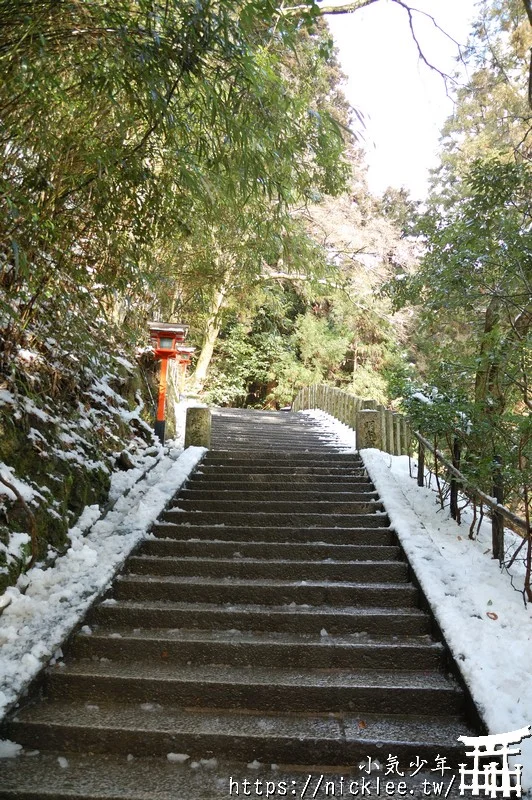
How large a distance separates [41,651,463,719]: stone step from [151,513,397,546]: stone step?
162 cm

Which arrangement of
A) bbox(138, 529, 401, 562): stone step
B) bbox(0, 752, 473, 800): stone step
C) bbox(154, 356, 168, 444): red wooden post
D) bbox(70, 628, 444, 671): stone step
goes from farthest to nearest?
bbox(154, 356, 168, 444): red wooden post < bbox(138, 529, 401, 562): stone step < bbox(70, 628, 444, 671): stone step < bbox(0, 752, 473, 800): stone step

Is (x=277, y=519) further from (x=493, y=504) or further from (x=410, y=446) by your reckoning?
(x=410, y=446)

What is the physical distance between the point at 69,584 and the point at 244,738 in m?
1.70

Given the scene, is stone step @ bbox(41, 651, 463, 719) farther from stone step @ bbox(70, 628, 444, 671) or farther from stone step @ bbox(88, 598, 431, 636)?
stone step @ bbox(88, 598, 431, 636)

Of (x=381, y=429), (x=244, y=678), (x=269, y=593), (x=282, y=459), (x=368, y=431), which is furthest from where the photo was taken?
(x=381, y=429)

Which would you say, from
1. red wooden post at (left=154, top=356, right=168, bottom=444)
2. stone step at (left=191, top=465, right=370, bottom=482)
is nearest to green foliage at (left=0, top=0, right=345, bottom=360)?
stone step at (left=191, top=465, right=370, bottom=482)

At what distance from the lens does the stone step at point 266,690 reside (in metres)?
2.82

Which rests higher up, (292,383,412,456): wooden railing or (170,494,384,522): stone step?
(292,383,412,456): wooden railing

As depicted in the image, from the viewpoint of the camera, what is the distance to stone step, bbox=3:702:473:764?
252cm

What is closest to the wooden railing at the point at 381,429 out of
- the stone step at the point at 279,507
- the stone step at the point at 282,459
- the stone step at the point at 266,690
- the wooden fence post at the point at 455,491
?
the stone step at the point at 282,459

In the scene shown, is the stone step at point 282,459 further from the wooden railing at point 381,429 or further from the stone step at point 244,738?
the stone step at point 244,738

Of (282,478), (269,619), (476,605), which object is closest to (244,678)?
(269,619)

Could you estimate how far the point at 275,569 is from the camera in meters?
4.07

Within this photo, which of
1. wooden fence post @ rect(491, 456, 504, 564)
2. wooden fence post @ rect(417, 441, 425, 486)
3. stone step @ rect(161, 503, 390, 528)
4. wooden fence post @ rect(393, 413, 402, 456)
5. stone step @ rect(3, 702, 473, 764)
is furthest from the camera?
wooden fence post @ rect(393, 413, 402, 456)
